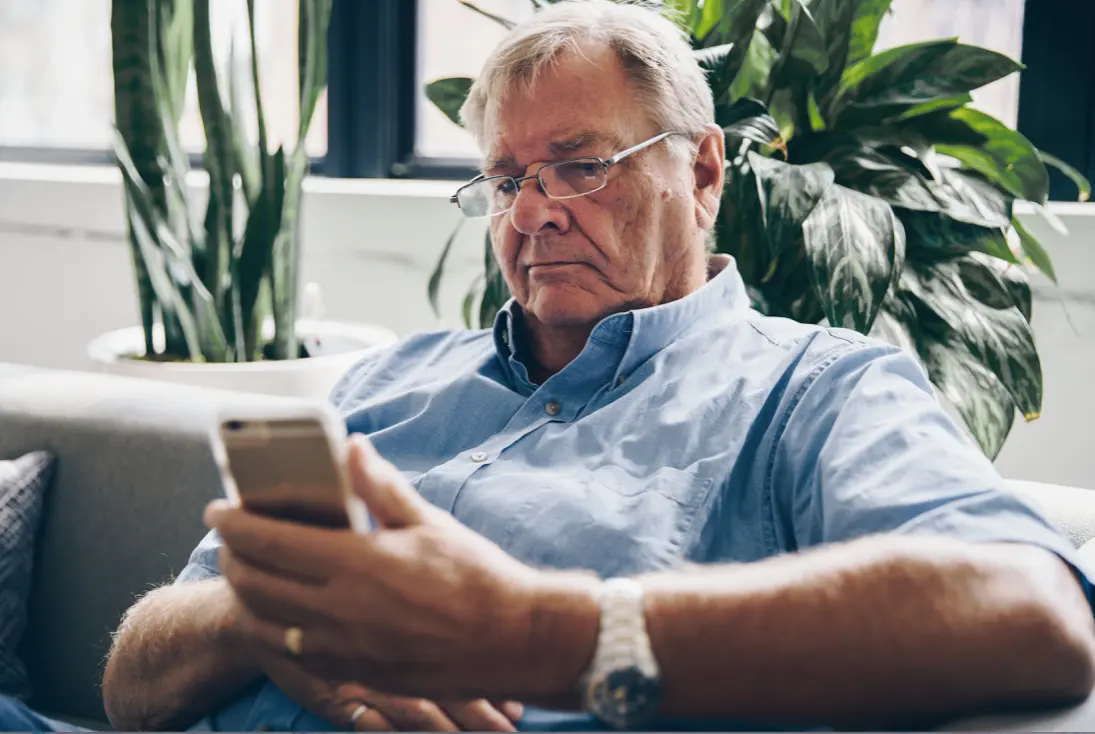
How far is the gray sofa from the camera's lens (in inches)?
53.7

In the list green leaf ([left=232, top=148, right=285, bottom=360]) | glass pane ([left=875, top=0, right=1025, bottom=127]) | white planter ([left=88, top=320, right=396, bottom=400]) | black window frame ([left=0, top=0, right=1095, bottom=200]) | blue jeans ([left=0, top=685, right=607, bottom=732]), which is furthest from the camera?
black window frame ([left=0, top=0, right=1095, bottom=200])

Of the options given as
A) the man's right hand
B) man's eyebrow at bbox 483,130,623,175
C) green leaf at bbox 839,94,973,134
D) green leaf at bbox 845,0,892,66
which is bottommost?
the man's right hand

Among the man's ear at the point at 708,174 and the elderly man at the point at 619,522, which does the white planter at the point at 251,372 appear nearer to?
the elderly man at the point at 619,522

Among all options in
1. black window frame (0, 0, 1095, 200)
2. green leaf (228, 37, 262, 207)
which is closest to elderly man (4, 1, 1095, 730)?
green leaf (228, 37, 262, 207)

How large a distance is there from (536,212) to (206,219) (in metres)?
0.91

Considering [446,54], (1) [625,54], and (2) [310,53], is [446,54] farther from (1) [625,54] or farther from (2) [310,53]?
(1) [625,54]

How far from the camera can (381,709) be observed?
0.92m

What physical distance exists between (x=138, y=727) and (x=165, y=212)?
3.48 ft

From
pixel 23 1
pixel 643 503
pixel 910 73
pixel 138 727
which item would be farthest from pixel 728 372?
pixel 23 1

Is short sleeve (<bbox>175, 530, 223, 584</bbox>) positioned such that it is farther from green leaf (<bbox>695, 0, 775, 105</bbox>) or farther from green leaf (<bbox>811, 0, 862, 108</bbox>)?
green leaf (<bbox>811, 0, 862, 108</bbox>)

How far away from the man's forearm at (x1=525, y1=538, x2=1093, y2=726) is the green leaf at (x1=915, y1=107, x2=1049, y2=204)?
91cm

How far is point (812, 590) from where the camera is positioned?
27.6 inches

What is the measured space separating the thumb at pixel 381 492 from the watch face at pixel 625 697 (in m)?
0.16

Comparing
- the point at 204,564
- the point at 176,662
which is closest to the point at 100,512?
the point at 204,564
